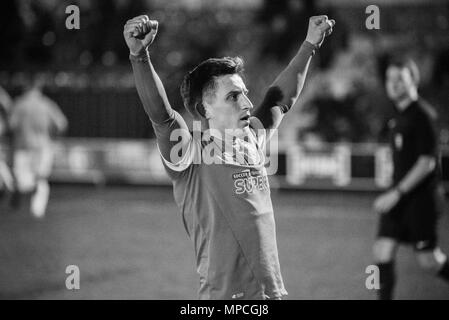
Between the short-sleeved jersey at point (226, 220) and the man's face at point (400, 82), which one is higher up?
the man's face at point (400, 82)

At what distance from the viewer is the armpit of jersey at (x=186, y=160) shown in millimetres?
3230

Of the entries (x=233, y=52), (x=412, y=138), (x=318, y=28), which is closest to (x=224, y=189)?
(x=318, y=28)

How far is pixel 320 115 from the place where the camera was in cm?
1552

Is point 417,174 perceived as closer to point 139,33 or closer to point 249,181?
point 249,181

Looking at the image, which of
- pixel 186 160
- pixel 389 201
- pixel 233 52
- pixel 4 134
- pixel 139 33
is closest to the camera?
pixel 139 33

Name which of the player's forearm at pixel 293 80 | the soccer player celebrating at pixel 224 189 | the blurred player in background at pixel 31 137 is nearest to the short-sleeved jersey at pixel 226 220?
the soccer player celebrating at pixel 224 189

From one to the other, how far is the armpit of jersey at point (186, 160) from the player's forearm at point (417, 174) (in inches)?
117

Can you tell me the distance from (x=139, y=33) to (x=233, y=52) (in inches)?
569

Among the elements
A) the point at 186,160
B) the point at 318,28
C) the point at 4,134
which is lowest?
the point at 4,134

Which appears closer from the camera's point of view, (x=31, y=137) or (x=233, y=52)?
(x=31, y=137)

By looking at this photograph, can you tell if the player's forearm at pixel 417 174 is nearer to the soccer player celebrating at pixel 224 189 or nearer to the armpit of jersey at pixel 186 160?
the soccer player celebrating at pixel 224 189

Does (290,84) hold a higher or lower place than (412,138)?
higher

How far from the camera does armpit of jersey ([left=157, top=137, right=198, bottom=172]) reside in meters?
3.23

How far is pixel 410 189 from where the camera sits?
19.2 ft
